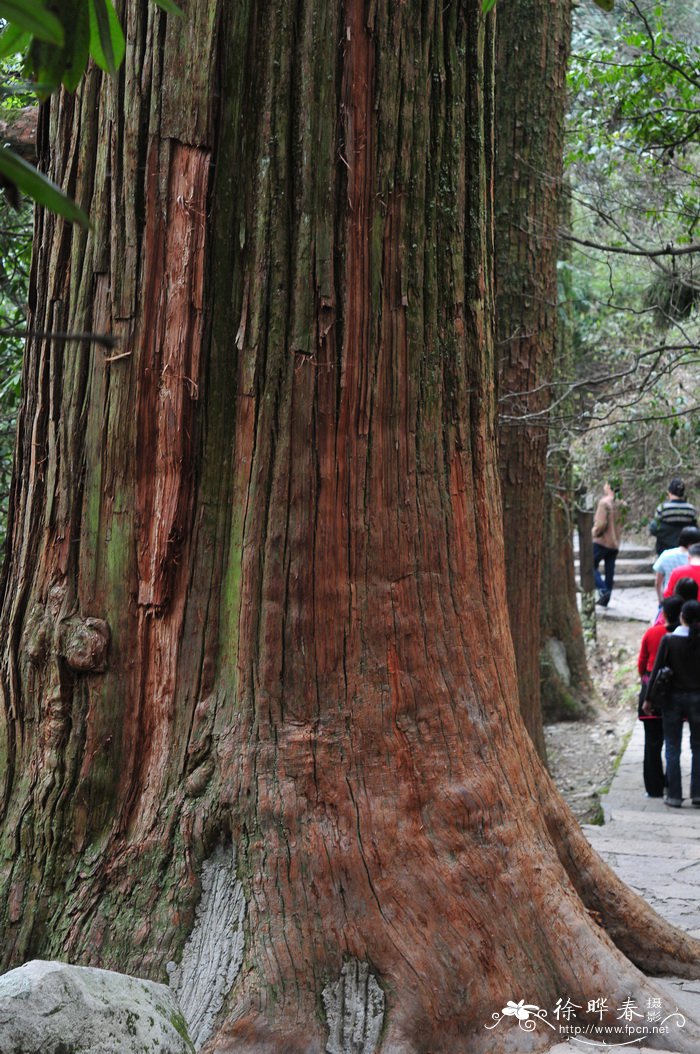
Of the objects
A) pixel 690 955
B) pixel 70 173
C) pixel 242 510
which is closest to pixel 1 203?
pixel 70 173

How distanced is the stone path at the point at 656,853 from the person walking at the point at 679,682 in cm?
60

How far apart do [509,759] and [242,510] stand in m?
1.16

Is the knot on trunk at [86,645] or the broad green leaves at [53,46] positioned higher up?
the broad green leaves at [53,46]

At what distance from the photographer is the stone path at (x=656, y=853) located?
11.8 feet

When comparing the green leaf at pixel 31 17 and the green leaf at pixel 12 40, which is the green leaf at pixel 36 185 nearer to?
the green leaf at pixel 31 17

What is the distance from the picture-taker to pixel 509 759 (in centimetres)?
332

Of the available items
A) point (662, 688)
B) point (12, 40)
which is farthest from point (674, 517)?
point (12, 40)

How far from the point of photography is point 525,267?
6.74 meters

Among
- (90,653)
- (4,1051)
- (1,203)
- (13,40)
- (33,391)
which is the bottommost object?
(4,1051)

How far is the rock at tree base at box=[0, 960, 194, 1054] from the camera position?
1.95 m

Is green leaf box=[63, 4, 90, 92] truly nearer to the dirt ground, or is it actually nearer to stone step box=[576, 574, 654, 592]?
the dirt ground

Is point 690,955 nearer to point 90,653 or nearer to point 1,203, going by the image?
point 90,653

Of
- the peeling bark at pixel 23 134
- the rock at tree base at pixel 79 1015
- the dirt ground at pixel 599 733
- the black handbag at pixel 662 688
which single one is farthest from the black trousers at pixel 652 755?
the rock at tree base at pixel 79 1015

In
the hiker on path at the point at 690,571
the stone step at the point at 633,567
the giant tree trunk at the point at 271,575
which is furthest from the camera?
the stone step at the point at 633,567
